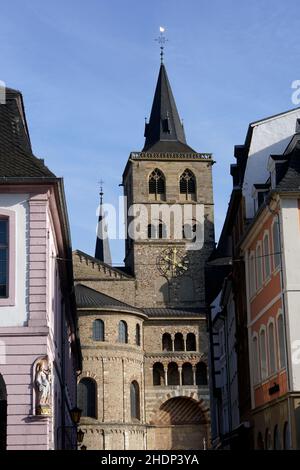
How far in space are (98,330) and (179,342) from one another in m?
8.45

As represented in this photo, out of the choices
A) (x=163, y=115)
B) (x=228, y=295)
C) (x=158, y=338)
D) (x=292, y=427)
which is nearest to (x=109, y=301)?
(x=158, y=338)

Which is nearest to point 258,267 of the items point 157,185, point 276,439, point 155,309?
point 276,439

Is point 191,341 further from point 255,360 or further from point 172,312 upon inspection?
point 255,360

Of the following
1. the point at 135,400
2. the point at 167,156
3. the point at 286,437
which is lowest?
the point at 286,437

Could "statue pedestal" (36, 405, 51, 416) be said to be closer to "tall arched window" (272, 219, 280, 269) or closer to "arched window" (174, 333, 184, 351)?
"tall arched window" (272, 219, 280, 269)

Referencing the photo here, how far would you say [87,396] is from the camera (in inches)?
2960

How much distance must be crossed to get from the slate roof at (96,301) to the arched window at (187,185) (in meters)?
14.4

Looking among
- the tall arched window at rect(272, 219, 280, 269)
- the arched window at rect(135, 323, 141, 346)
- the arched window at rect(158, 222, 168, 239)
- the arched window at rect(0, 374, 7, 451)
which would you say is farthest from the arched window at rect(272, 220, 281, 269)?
the arched window at rect(158, 222, 168, 239)

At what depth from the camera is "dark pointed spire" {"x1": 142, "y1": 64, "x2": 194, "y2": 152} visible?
89312 mm

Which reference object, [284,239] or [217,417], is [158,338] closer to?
[217,417]

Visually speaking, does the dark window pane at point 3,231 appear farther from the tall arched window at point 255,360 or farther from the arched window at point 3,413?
the tall arched window at point 255,360

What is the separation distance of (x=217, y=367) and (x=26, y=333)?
31.4 m

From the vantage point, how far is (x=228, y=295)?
42938mm

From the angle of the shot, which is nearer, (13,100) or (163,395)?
(13,100)
